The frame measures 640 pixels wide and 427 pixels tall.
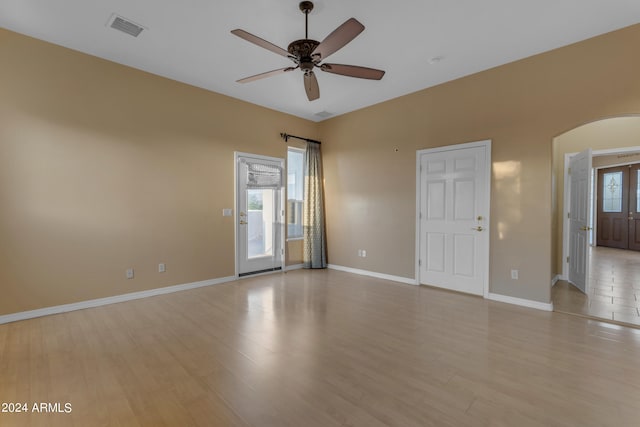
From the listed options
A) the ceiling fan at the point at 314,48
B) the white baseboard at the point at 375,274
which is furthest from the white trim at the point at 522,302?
the ceiling fan at the point at 314,48

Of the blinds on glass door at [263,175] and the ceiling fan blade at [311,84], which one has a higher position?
the ceiling fan blade at [311,84]

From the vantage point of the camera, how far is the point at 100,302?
3.72 metres

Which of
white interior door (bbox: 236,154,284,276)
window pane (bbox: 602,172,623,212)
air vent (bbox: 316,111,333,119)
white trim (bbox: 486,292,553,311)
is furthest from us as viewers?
window pane (bbox: 602,172,623,212)

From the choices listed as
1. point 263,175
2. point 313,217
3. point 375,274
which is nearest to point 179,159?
point 263,175

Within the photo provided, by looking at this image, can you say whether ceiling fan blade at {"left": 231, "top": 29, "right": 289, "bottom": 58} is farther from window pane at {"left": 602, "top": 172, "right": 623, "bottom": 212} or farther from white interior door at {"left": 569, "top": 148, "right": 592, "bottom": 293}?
window pane at {"left": 602, "top": 172, "right": 623, "bottom": 212}

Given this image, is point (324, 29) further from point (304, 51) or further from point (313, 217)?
point (313, 217)

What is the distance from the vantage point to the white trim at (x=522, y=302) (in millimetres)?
3601

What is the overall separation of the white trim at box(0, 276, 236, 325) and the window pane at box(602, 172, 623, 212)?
37.2 feet

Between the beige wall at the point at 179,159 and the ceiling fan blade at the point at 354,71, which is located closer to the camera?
the ceiling fan blade at the point at 354,71

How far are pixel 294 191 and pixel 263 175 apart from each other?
34.0 inches

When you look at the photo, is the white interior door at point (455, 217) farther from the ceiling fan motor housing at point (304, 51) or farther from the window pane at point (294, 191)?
the ceiling fan motor housing at point (304, 51)

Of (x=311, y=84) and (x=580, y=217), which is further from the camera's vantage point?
(x=580, y=217)

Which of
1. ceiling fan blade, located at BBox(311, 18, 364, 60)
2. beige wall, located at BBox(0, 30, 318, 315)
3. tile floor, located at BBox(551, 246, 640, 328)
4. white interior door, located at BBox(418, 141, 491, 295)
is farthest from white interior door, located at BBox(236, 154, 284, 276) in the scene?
tile floor, located at BBox(551, 246, 640, 328)

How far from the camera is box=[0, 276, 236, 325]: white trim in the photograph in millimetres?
3232
